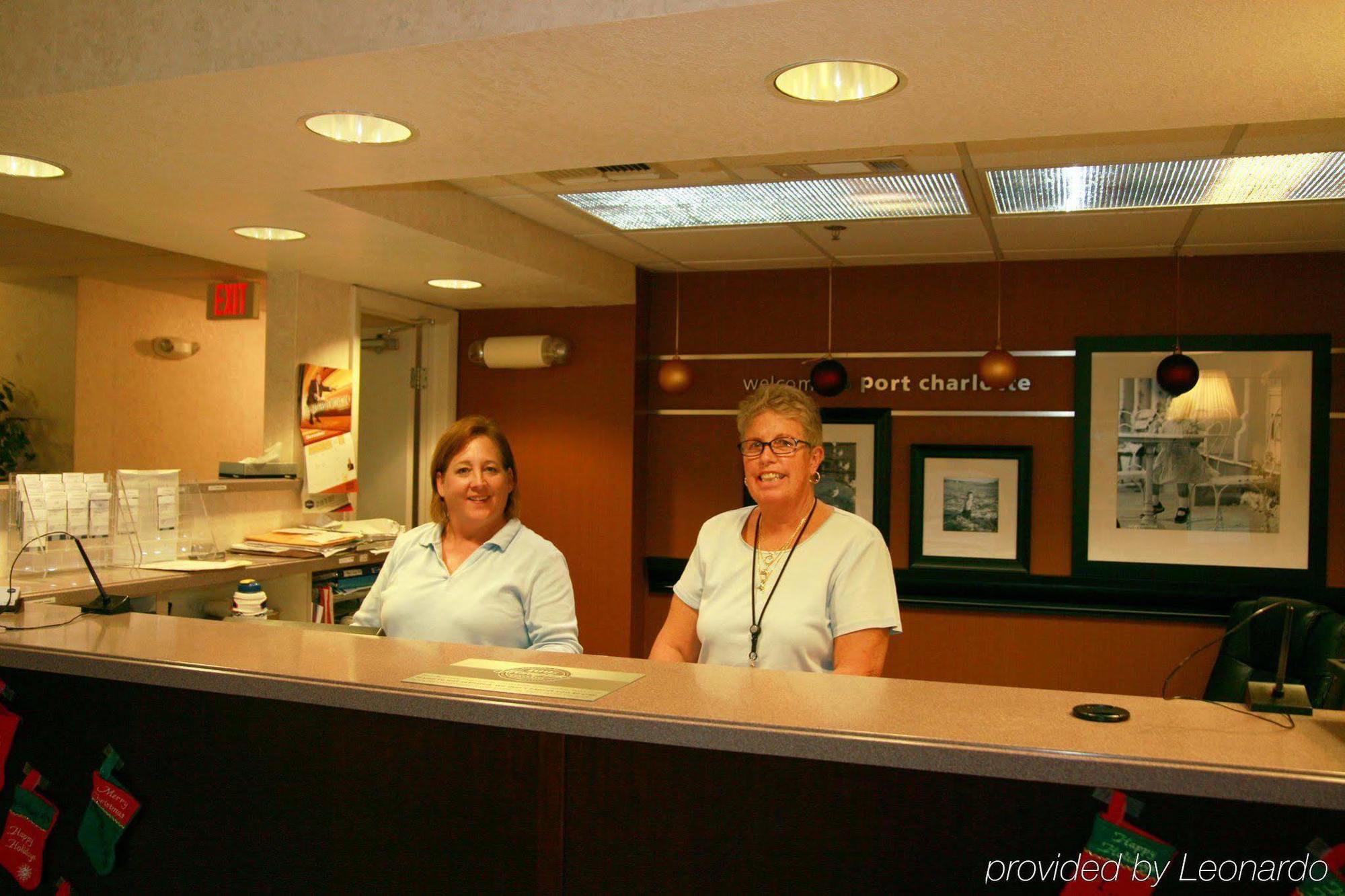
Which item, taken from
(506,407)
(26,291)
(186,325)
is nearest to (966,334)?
(506,407)

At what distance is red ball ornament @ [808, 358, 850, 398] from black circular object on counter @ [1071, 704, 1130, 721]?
3660 millimetres

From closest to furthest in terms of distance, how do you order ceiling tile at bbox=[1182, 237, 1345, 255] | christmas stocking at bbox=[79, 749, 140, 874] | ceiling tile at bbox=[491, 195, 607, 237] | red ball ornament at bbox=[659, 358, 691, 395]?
christmas stocking at bbox=[79, 749, 140, 874] → ceiling tile at bbox=[491, 195, 607, 237] → ceiling tile at bbox=[1182, 237, 1345, 255] → red ball ornament at bbox=[659, 358, 691, 395]

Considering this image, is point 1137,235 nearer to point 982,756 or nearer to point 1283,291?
point 1283,291

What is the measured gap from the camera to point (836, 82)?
2262mm

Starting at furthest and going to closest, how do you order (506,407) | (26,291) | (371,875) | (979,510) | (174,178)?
(26,291) < (506,407) < (979,510) < (174,178) < (371,875)

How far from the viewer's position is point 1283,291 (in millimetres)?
4797

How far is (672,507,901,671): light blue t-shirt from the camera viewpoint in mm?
2430

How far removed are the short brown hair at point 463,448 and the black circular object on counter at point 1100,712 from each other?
1578 millimetres

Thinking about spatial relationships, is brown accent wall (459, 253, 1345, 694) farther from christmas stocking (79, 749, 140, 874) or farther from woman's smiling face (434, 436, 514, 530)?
christmas stocking (79, 749, 140, 874)

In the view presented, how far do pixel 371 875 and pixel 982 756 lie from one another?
1083 mm

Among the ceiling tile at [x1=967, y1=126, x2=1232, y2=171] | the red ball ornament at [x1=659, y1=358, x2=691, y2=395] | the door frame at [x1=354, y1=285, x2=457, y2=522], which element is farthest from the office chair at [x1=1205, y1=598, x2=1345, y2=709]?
the door frame at [x1=354, y1=285, x2=457, y2=522]

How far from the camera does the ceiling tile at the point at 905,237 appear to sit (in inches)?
171

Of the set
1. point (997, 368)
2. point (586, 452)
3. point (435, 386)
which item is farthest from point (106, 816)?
point (997, 368)

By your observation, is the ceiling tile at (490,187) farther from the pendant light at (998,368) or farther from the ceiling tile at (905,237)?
the pendant light at (998,368)
